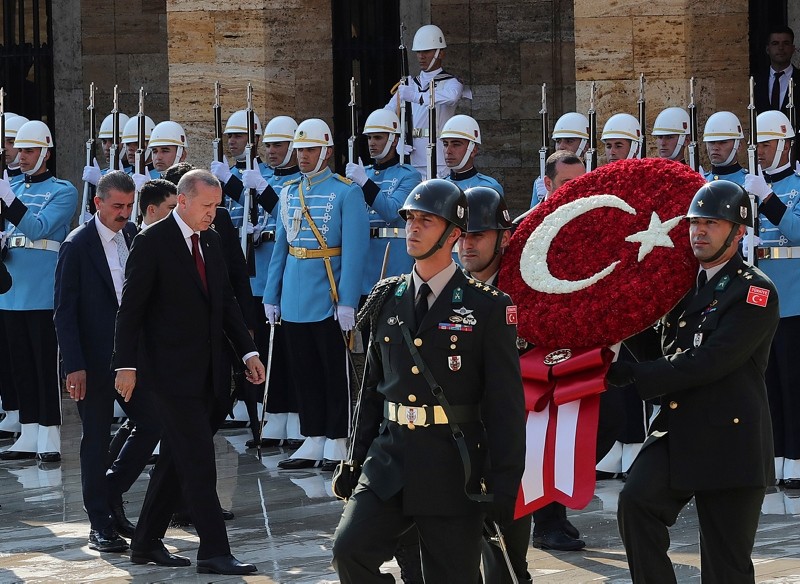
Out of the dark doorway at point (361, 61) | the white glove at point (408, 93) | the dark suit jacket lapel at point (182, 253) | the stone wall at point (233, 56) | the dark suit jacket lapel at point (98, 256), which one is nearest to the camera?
the dark suit jacket lapel at point (182, 253)

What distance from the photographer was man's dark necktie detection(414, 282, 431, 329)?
5.88m

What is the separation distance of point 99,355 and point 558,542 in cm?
253

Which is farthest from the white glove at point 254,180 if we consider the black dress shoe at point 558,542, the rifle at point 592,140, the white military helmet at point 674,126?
the black dress shoe at point 558,542

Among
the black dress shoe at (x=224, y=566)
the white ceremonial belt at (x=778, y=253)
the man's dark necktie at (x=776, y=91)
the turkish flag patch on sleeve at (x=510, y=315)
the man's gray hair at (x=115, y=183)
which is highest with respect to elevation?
the man's dark necktie at (x=776, y=91)

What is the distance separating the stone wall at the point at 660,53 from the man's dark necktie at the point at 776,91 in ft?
2.30

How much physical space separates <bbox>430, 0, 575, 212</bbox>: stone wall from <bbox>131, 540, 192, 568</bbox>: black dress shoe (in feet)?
26.6

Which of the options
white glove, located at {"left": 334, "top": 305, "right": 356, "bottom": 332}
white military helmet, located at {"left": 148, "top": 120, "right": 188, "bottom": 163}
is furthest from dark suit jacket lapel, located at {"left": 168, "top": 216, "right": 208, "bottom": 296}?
white military helmet, located at {"left": 148, "top": 120, "right": 188, "bottom": 163}

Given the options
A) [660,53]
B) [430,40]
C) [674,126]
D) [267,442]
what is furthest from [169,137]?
[674,126]

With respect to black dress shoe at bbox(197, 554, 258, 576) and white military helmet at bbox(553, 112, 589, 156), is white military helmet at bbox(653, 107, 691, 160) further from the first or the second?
black dress shoe at bbox(197, 554, 258, 576)

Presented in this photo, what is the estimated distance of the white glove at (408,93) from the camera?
506 inches

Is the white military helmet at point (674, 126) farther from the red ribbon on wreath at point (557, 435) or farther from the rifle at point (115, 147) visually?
the red ribbon on wreath at point (557, 435)

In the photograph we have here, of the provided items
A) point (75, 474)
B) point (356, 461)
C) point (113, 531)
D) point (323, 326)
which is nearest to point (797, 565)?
point (356, 461)

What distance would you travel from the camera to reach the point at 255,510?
9469 mm

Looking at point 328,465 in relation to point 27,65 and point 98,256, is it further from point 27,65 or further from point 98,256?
point 27,65
